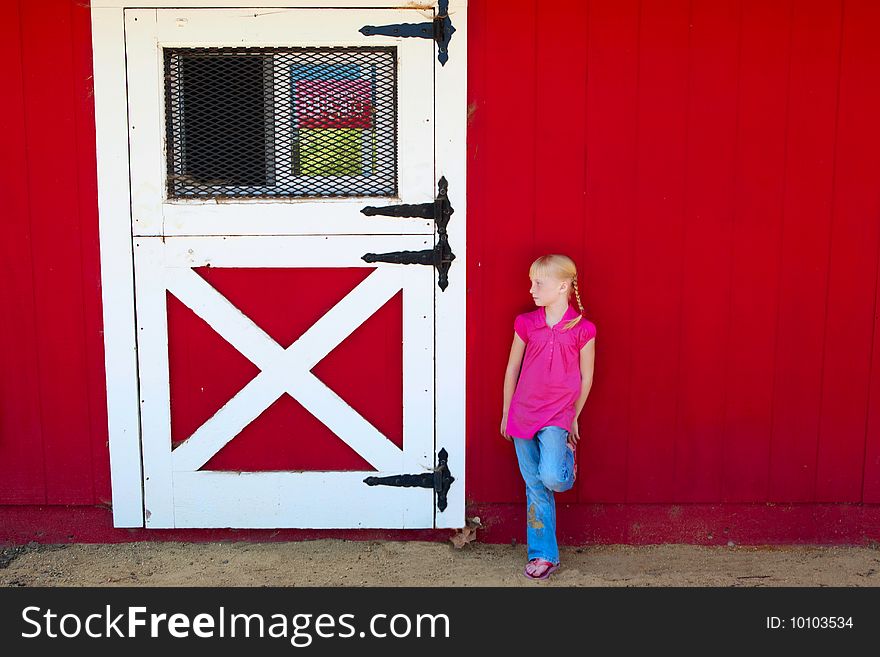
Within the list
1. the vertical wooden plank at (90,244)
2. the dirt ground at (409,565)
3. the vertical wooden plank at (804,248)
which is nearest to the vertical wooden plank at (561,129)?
the vertical wooden plank at (804,248)

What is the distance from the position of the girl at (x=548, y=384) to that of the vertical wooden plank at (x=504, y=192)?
135 millimetres

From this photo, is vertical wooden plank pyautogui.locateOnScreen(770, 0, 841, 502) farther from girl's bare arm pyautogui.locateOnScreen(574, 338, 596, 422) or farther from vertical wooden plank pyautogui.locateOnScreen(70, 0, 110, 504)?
vertical wooden plank pyautogui.locateOnScreen(70, 0, 110, 504)

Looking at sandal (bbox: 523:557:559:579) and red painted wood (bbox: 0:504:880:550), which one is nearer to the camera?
sandal (bbox: 523:557:559:579)

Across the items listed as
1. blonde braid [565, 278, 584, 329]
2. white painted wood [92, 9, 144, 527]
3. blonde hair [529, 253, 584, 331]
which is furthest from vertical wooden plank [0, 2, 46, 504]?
blonde braid [565, 278, 584, 329]

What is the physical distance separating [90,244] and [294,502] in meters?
1.32

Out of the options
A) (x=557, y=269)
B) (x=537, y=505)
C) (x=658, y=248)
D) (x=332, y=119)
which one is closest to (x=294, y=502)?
(x=537, y=505)

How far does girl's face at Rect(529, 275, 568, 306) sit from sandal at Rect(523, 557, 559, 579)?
1029 mm

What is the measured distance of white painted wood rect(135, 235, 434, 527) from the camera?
371 centimetres

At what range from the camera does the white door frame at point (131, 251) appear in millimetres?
3604

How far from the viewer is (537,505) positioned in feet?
12.1

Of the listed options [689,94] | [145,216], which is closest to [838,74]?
[689,94]

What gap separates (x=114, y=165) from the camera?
144 inches

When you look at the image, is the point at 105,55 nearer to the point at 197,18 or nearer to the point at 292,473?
the point at 197,18

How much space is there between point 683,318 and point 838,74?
3.67ft
